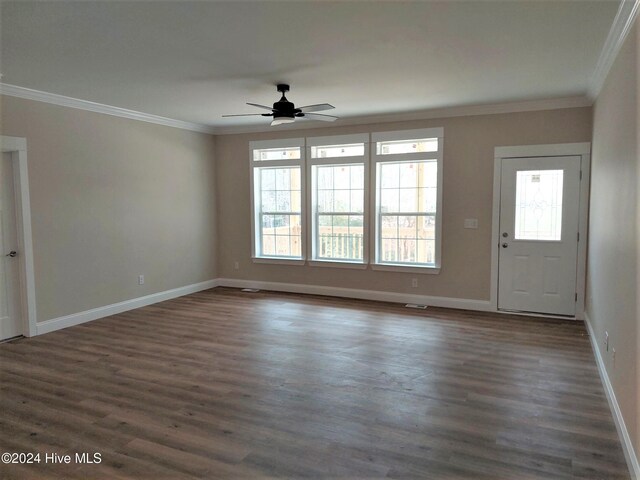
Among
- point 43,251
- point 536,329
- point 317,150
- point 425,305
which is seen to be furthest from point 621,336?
point 43,251

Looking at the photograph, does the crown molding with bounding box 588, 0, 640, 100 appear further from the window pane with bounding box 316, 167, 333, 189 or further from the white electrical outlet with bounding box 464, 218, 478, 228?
the window pane with bounding box 316, 167, 333, 189

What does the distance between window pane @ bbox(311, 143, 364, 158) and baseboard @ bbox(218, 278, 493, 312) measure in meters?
2.03

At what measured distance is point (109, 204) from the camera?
17.8 ft

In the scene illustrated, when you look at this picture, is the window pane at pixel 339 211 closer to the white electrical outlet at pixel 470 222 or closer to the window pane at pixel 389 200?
the window pane at pixel 389 200

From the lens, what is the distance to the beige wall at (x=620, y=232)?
233 centimetres

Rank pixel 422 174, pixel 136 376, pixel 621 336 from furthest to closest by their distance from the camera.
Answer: pixel 422 174 < pixel 136 376 < pixel 621 336

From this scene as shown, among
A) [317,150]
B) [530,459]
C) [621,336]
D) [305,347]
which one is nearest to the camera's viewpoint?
[530,459]

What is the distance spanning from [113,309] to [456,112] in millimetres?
5167

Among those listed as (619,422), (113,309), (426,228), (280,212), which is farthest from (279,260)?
(619,422)

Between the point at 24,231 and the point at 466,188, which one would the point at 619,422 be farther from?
the point at 24,231

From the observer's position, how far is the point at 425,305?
19.3ft

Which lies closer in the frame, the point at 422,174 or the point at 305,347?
the point at 305,347

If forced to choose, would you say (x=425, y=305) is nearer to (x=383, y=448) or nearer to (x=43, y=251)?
(x=383, y=448)

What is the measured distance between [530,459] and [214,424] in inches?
75.3
